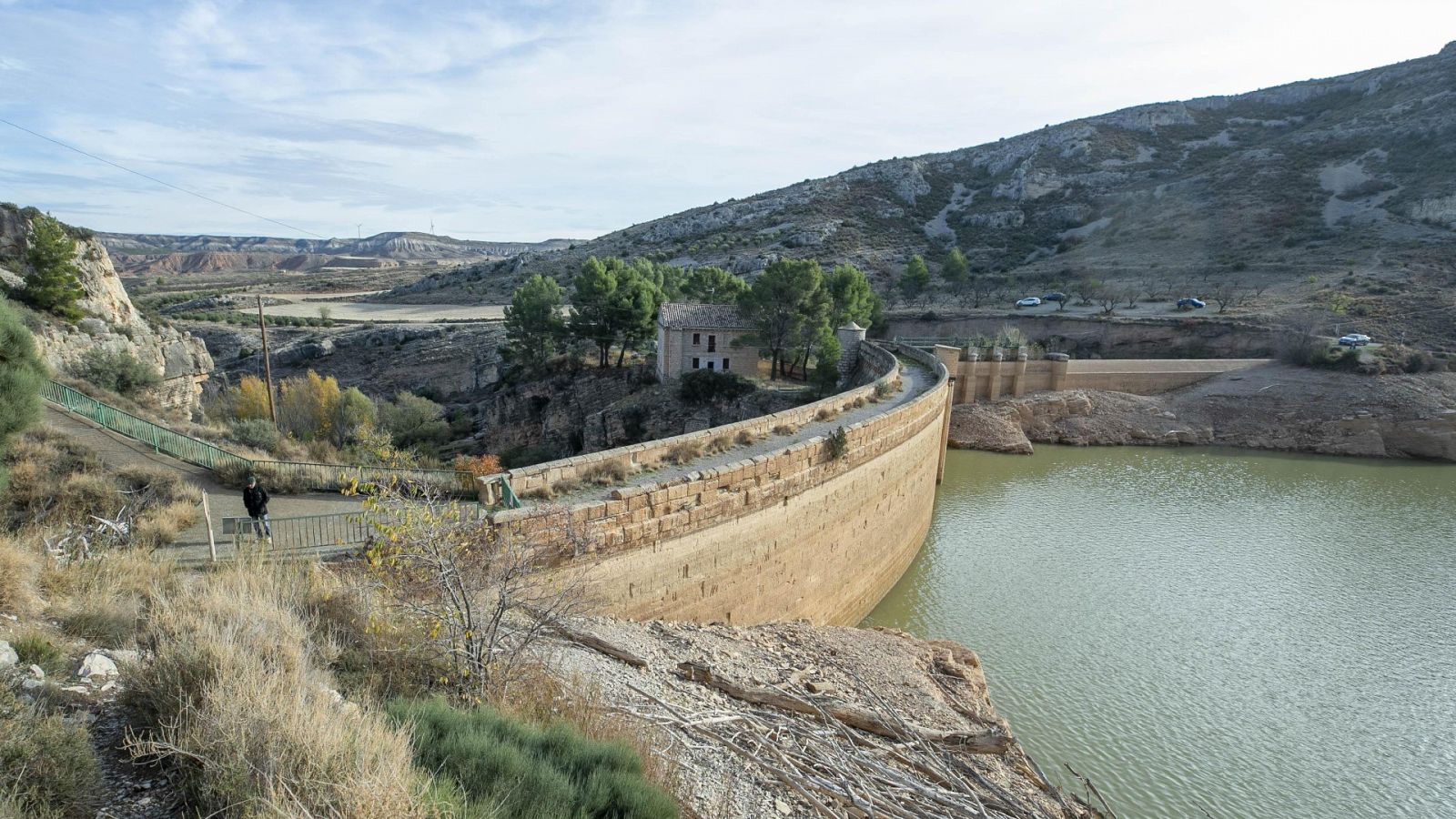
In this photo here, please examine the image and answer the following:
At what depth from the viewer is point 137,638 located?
4824 mm

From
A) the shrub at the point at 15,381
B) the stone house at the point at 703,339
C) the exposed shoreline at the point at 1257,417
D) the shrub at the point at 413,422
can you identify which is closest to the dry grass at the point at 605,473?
the shrub at the point at 15,381

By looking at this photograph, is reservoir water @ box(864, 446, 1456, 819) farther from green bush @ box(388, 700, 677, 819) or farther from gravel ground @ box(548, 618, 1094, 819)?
green bush @ box(388, 700, 677, 819)

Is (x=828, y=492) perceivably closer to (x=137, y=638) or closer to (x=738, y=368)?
(x=137, y=638)

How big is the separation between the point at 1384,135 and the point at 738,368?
227 ft

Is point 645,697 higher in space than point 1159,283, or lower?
lower

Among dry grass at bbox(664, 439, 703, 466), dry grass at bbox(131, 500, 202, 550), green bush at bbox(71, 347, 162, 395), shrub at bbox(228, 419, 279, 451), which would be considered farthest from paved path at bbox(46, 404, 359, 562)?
green bush at bbox(71, 347, 162, 395)

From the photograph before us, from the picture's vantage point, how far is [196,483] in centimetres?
1007

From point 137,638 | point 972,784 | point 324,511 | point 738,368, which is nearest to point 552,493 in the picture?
point 324,511

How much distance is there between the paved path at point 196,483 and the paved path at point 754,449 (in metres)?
3.25

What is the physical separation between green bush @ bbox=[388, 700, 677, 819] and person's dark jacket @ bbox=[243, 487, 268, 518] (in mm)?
5112

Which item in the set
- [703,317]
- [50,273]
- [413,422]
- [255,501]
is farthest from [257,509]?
[413,422]

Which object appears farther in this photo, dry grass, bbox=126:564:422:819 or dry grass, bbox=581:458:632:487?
dry grass, bbox=581:458:632:487

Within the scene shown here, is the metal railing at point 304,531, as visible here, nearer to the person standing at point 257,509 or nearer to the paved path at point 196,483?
the person standing at point 257,509

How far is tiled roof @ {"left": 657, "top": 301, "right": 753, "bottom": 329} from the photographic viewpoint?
29.3 metres
